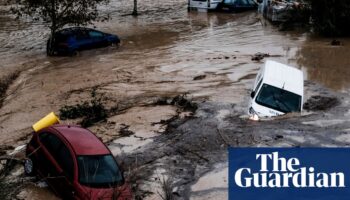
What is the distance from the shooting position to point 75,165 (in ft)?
37.2

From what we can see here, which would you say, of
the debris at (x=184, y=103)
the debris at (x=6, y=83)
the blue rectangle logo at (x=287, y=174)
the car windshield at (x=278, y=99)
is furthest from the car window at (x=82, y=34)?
the blue rectangle logo at (x=287, y=174)

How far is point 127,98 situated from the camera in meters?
19.3

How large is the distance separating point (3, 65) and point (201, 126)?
12718 mm

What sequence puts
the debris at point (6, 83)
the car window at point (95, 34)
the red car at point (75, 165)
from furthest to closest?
the car window at point (95, 34) → the debris at point (6, 83) → the red car at point (75, 165)

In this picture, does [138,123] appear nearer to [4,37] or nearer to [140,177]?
[140,177]

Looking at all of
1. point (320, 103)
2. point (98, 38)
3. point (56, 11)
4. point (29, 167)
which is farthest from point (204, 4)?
point (29, 167)

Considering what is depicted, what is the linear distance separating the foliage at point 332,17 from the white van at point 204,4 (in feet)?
33.3

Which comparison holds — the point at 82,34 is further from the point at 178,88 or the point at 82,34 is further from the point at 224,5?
the point at 224,5

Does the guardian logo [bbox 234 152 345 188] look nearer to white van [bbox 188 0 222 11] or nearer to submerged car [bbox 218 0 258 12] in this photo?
submerged car [bbox 218 0 258 12]

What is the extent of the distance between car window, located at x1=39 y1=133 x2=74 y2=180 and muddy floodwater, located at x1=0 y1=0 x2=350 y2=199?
2.80 feet

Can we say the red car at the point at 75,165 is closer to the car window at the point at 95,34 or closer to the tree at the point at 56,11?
the tree at the point at 56,11

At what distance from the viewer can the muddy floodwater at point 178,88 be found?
1389 cm

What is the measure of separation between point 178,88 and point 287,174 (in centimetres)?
1555

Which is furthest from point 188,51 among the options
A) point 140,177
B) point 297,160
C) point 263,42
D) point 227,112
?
point 297,160
